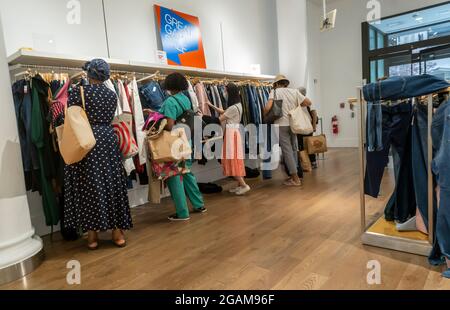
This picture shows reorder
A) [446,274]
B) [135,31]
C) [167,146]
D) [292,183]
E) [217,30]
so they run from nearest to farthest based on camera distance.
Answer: [446,274] → [167,146] → [135,31] → [292,183] → [217,30]

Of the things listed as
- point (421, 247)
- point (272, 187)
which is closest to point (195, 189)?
point (272, 187)

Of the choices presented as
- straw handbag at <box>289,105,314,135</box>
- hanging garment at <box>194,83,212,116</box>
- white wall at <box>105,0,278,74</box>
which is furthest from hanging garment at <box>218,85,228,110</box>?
straw handbag at <box>289,105,314,135</box>

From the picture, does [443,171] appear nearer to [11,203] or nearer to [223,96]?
[11,203]

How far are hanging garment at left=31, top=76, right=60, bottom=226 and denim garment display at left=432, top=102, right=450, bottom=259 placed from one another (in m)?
2.87

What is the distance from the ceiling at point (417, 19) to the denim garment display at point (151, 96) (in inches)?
247

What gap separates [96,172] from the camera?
2395mm

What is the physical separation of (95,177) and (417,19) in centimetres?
769

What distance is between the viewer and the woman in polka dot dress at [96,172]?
7.84 feet

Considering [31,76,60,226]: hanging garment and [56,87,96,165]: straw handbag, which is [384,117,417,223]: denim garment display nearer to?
[56,87,96,165]: straw handbag

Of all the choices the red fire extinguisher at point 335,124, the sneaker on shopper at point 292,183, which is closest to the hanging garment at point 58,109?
the sneaker on shopper at point 292,183

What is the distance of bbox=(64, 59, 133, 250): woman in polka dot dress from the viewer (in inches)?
94.1

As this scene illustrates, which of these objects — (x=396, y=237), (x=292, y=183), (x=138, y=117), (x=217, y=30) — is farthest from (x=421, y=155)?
(x=217, y=30)

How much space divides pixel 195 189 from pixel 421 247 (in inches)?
81.6
